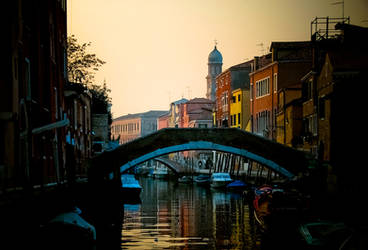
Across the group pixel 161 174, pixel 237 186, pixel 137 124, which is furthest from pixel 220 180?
pixel 137 124

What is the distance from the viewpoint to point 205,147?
110 ft

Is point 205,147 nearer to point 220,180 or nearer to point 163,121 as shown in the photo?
point 220,180

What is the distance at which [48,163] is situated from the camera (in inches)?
759

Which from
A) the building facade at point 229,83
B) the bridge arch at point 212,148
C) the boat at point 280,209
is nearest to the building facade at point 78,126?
the bridge arch at point 212,148

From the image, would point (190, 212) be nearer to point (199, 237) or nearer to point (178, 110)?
point (199, 237)

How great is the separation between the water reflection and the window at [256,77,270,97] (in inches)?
449

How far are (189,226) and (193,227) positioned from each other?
28cm

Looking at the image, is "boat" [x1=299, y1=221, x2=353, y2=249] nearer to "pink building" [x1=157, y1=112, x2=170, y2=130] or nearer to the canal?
the canal

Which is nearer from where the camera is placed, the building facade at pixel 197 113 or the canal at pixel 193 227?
the canal at pixel 193 227

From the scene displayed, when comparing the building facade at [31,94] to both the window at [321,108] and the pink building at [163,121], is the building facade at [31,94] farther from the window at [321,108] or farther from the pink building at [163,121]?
the pink building at [163,121]

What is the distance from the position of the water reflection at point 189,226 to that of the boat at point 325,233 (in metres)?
2.93

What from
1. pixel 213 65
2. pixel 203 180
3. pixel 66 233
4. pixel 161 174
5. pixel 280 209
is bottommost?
pixel 161 174

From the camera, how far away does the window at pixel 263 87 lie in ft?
149

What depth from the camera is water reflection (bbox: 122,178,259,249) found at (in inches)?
754
